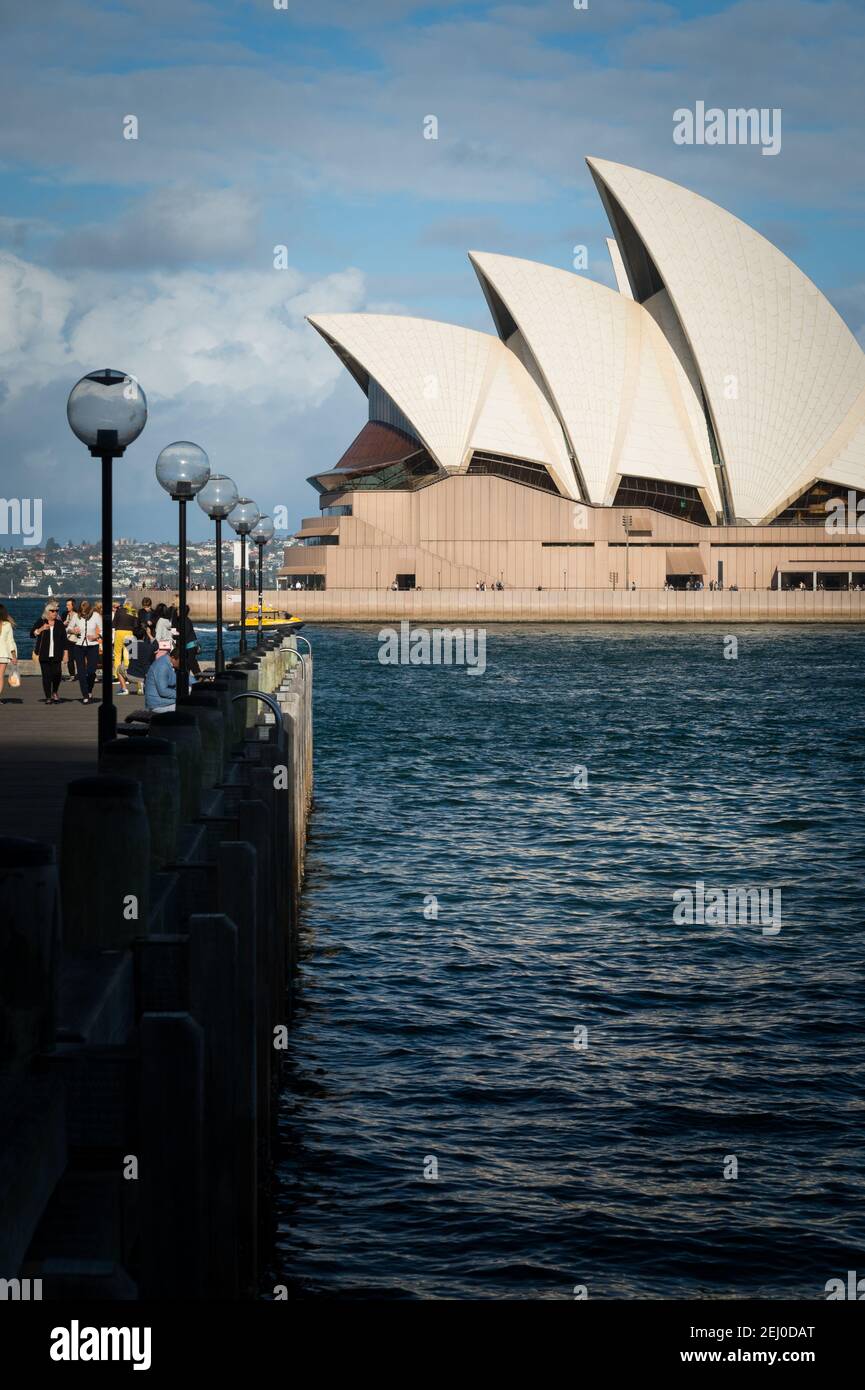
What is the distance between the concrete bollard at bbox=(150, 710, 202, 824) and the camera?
873 centimetres

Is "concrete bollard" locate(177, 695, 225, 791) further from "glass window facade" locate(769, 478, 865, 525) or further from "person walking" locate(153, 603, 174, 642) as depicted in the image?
"glass window facade" locate(769, 478, 865, 525)

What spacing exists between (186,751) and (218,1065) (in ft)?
11.7

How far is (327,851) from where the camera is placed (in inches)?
741

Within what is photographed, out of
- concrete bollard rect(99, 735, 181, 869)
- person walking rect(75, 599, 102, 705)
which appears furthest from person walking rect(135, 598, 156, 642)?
concrete bollard rect(99, 735, 181, 869)

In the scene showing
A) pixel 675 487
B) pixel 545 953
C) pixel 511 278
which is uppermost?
pixel 511 278

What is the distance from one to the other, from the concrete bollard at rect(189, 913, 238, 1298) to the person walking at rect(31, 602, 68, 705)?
1592cm

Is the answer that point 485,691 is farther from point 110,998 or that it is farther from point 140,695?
point 110,998

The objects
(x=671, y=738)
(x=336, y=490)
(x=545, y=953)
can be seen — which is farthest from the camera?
(x=336, y=490)

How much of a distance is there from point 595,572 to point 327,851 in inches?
2850

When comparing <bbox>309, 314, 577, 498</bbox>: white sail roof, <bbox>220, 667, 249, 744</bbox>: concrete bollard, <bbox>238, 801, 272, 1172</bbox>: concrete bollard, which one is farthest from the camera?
<bbox>309, 314, 577, 498</bbox>: white sail roof

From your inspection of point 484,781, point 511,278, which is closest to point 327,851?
point 484,781

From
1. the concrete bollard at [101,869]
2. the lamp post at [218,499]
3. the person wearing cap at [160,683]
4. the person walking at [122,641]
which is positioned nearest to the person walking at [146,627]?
the person walking at [122,641]

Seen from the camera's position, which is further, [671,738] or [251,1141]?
[671,738]

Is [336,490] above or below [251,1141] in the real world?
above
